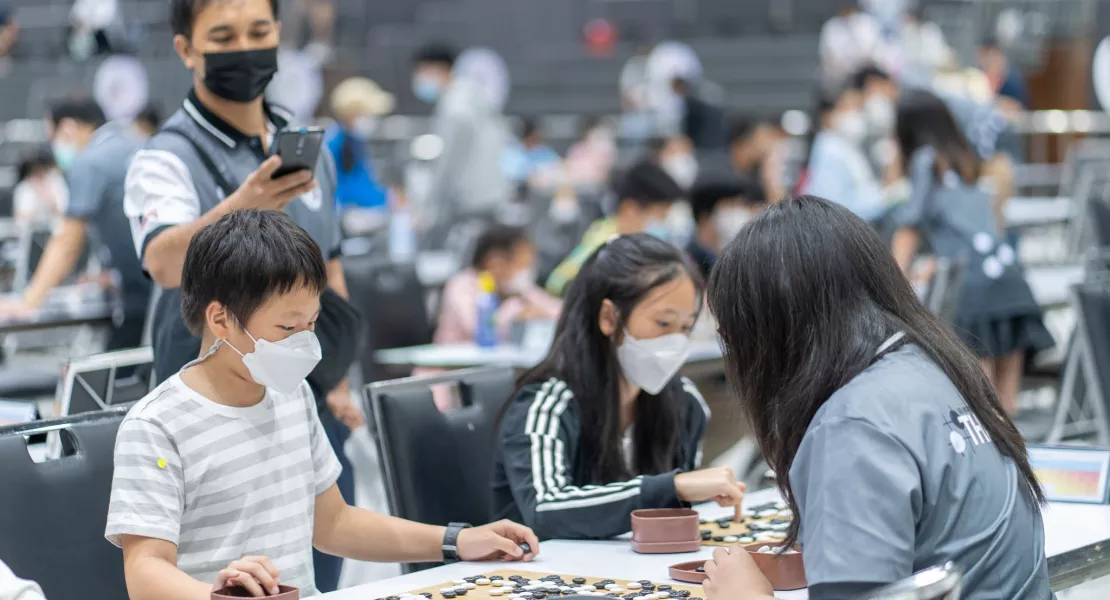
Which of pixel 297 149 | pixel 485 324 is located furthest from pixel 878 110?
pixel 297 149

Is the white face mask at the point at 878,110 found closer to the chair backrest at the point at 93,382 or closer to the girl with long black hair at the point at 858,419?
the chair backrest at the point at 93,382

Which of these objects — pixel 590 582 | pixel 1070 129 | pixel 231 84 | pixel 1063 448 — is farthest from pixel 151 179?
pixel 1070 129

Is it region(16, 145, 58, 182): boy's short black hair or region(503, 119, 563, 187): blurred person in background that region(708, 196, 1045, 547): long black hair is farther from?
region(503, 119, 563, 187): blurred person in background

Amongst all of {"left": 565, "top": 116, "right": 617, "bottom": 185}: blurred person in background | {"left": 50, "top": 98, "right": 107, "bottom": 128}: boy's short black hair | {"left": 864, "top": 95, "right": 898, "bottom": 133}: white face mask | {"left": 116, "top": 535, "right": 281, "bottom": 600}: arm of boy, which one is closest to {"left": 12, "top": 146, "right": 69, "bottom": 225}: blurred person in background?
{"left": 50, "top": 98, "right": 107, "bottom": 128}: boy's short black hair

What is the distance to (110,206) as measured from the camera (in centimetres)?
532

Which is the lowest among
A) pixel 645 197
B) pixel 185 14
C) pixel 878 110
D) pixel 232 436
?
pixel 878 110

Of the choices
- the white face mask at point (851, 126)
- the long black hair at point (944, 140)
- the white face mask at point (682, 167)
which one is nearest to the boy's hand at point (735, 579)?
the long black hair at point (944, 140)

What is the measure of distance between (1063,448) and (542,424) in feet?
3.33

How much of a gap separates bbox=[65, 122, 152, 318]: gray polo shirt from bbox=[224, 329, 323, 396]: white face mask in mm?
3098

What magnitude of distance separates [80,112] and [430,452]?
503 cm

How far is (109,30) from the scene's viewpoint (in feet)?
53.3

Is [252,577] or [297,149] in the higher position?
[297,149]

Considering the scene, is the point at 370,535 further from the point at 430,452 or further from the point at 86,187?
the point at 86,187

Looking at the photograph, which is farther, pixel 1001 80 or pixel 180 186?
pixel 1001 80
